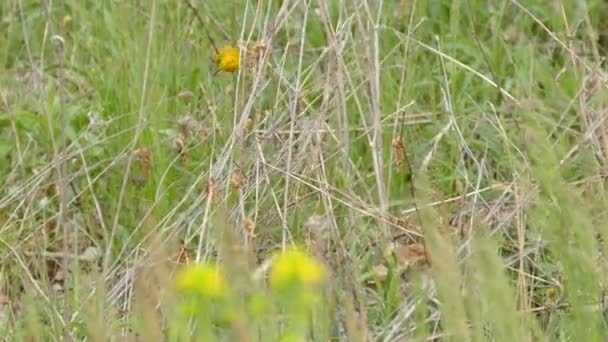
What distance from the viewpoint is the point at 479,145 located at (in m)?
3.28

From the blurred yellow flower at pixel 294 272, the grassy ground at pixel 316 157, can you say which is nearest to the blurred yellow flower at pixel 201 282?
the blurred yellow flower at pixel 294 272

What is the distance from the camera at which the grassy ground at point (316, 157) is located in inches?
93.0

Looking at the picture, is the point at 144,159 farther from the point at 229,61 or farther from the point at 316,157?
the point at 316,157

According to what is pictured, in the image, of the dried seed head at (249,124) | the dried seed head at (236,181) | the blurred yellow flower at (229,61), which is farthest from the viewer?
the blurred yellow flower at (229,61)

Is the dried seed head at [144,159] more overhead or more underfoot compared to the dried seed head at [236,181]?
more underfoot

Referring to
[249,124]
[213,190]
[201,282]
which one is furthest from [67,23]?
[201,282]

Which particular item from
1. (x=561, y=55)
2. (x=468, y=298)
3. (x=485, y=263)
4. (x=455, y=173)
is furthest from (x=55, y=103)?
(x=485, y=263)

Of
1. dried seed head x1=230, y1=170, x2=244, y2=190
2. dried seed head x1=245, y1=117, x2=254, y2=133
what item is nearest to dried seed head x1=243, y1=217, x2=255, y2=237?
dried seed head x1=230, y1=170, x2=244, y2=190

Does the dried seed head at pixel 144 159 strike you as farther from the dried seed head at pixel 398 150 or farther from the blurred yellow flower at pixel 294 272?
the blurred yellow flower at pixel 294 272

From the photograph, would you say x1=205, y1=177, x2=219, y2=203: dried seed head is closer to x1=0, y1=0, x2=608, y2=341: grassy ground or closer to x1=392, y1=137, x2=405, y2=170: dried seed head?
x1=0, y1=0, x2=608, y2=341: grassy ground

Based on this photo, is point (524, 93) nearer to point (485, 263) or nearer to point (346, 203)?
point (346, 203)

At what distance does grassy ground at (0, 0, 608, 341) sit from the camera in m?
2.36

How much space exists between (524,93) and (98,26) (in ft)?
3.80

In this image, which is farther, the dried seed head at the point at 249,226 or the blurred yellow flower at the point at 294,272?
the dried seed head at the point at 249,226
